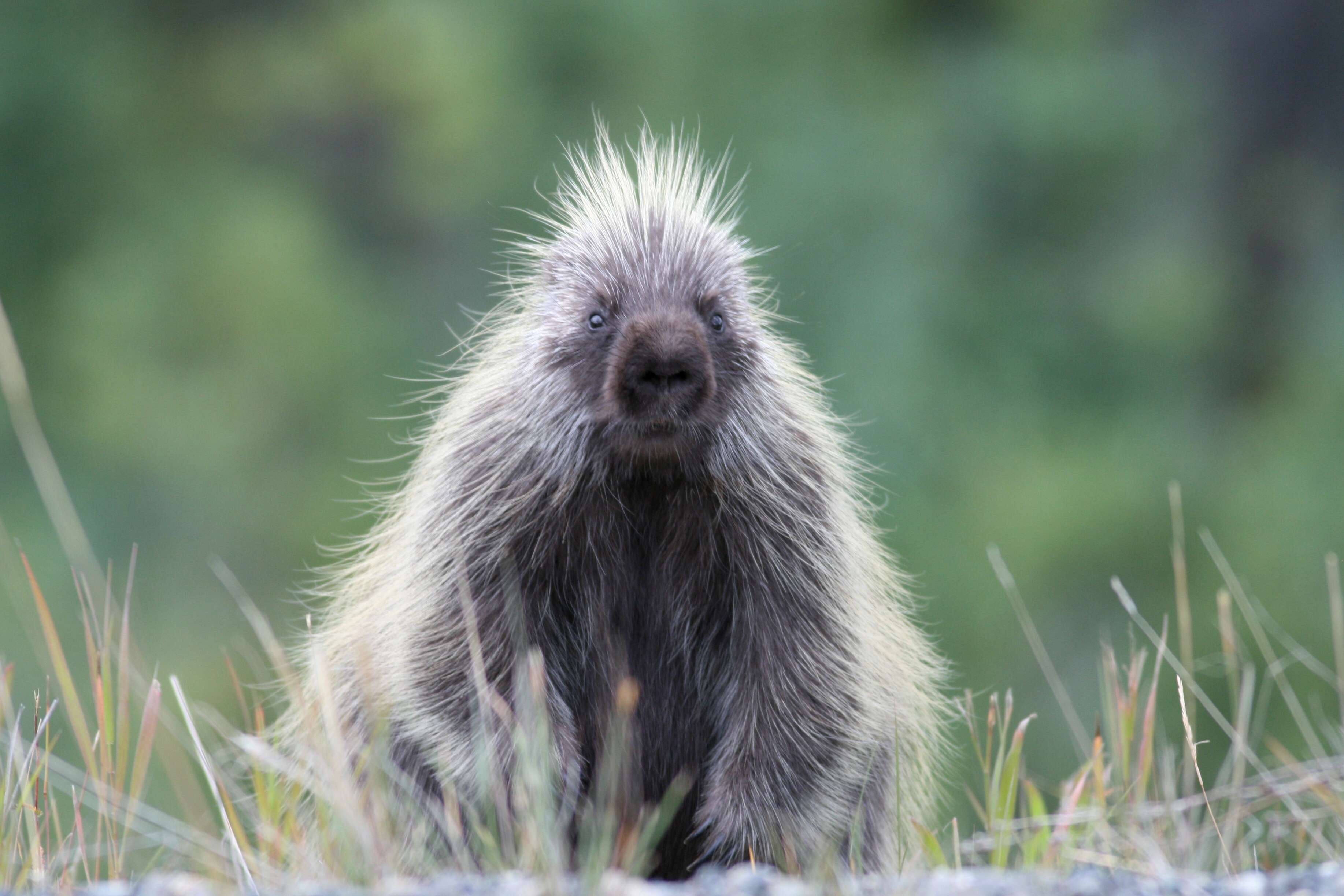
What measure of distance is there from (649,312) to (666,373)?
313 mm

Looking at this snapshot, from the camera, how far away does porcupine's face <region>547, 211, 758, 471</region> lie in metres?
4.02

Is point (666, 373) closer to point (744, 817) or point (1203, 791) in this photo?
point (744, 817)

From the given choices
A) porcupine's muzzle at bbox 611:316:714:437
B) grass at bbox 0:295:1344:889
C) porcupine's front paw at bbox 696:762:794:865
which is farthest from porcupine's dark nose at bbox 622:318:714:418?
porcupine's front paw at bbox 696:762:794:865

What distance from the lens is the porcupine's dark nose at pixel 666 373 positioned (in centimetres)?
398

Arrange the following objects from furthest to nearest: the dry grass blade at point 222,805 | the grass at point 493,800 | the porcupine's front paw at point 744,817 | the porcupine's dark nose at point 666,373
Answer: the porcupine's front paw at point 744,817 < the porcupine's dark nose at point 666,373 < the dry grass blade at point 222,805 < the grass at point 493,800

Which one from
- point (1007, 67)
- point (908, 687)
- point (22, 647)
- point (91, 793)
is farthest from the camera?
point (1007, 67)

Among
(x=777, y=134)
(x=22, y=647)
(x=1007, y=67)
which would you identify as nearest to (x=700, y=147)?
(x=777, y=134)

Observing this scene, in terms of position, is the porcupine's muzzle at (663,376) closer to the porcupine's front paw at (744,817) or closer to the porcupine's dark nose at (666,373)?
the porcupine's dark nose at (666,373)

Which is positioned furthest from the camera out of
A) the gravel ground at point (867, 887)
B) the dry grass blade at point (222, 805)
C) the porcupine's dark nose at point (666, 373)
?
the porcupine's dark nose at point (666, 373)

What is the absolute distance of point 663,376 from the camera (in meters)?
4.00

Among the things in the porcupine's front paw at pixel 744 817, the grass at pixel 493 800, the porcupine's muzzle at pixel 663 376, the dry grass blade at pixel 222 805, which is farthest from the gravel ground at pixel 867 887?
the porcupine's muzzle at pixel 663 376

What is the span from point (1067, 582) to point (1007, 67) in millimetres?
4940

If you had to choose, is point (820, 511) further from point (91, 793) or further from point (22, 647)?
point (22, 647)

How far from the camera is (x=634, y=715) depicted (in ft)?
14.5
